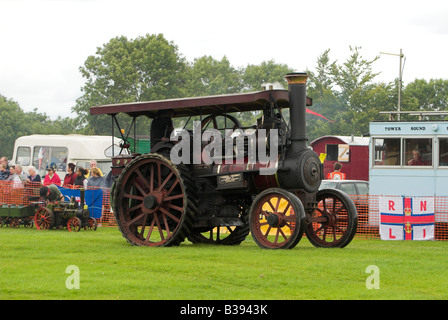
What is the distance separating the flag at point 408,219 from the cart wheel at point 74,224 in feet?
24.4

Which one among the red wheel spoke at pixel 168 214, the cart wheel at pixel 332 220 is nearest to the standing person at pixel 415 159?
the cart wheel at pixel 332 220

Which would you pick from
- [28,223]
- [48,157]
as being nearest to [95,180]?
[28,223]

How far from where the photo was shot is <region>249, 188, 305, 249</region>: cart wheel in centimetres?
1358

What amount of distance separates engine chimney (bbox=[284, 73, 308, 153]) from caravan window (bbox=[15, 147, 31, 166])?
1957cm

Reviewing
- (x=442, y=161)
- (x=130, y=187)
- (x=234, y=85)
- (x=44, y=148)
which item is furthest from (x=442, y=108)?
(x=130, y=187)

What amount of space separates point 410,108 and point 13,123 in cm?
4828

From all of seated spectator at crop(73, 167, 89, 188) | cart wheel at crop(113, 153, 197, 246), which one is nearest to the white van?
seated spectator at crop(73, 167, 89, 188)

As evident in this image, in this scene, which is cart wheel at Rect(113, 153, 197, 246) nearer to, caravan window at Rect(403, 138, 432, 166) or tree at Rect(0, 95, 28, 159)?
caravan window at Rect(403, 138, 432, 166)

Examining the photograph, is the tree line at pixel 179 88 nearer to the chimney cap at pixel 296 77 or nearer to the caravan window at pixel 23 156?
the caravan window at pixel 23 156

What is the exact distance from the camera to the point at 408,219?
1920 centimetres

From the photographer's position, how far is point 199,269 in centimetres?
1107
